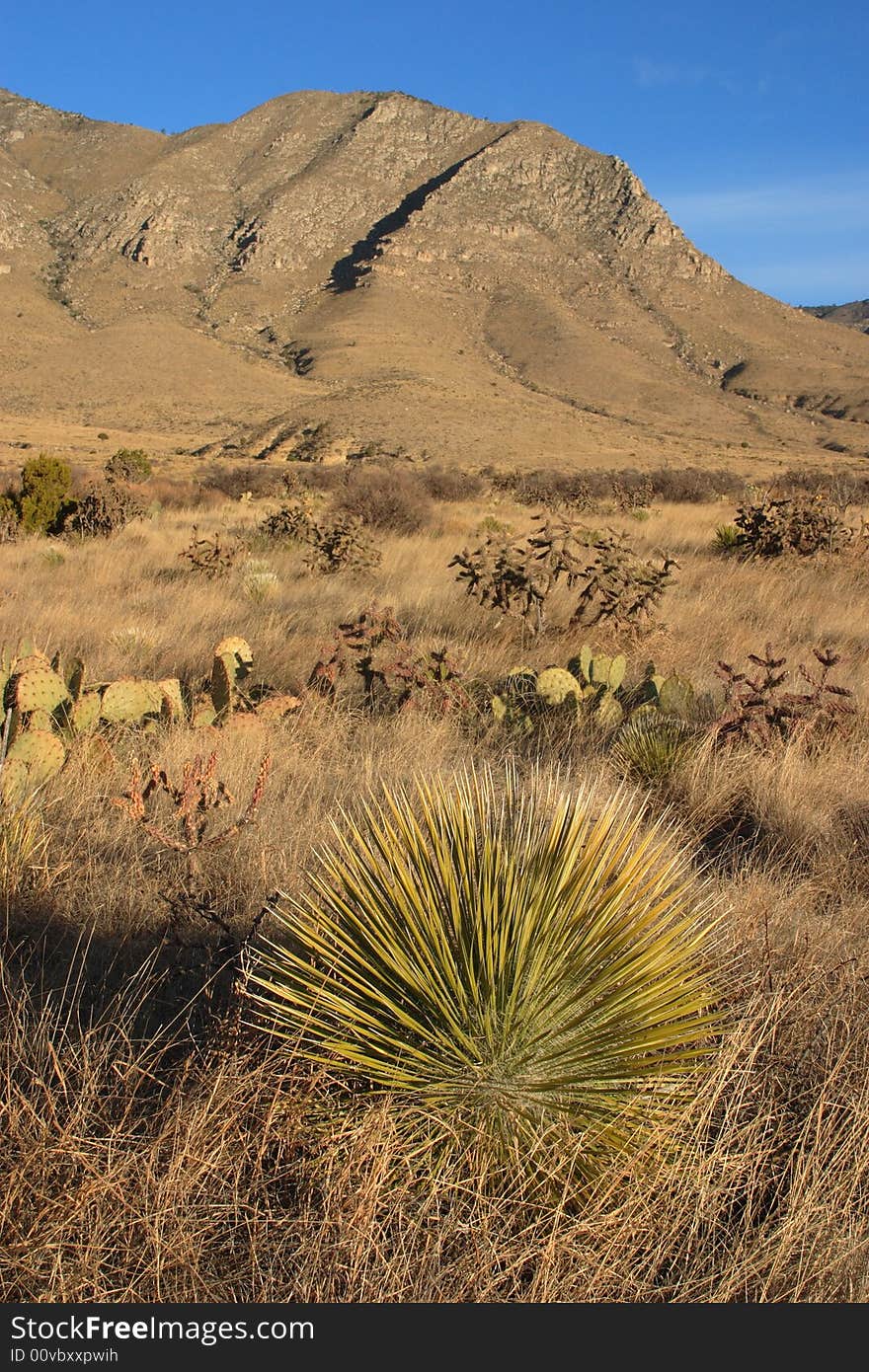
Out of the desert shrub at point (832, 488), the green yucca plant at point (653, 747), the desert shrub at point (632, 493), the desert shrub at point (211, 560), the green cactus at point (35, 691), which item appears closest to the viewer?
the green yucca plant at point (653, 747)

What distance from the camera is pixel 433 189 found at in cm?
10425

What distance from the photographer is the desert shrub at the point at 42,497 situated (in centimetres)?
1288

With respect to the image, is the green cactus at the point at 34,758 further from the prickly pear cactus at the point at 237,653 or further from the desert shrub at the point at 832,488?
the desert shrub at the point at 832,488

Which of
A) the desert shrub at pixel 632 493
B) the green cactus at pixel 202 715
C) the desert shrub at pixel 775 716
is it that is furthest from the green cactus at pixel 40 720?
the desert shrub at pixel 632 493

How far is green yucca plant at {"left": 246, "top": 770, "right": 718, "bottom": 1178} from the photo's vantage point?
5.55ft

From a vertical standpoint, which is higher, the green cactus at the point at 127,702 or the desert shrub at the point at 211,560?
the desert shrub at the point at 211,560

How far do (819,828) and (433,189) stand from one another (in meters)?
116

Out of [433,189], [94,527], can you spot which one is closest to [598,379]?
[433,189]

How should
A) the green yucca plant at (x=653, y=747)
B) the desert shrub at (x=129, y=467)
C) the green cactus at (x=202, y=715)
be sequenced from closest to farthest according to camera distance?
the green yucca plant at (x=653, y=747)
the green cactus at (x=202, y=715)
the desert shrub at (x=129, y=467)

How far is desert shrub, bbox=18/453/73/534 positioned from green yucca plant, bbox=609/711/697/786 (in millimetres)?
10997

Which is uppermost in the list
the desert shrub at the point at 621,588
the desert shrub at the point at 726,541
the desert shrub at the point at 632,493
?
the desert shrub at the point at 632,493

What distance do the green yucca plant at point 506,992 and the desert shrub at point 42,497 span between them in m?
12.5

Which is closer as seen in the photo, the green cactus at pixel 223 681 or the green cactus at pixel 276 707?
the green cactus at pixel 276 707

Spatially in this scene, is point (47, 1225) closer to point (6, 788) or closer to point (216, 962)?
point (216, 962)
